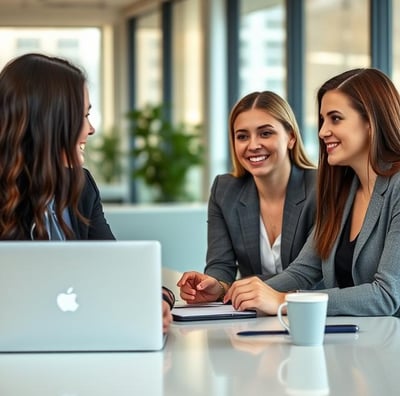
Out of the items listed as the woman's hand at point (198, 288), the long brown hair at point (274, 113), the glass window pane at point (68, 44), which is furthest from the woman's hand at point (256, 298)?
the glass window pane at point (68, 44)

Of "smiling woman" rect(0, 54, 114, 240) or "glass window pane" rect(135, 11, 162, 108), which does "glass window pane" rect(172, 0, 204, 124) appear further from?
"smiling woman" rect(0, 54, 114, 240)

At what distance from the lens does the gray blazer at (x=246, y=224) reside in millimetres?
2975

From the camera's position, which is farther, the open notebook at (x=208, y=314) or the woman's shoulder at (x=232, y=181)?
the woman's shoulder at (x=232, y=181)

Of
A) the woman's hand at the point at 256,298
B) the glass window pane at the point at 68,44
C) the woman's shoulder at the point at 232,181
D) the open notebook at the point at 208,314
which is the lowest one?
the open notebook at the point at 208,314

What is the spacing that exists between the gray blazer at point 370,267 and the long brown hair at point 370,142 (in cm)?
3

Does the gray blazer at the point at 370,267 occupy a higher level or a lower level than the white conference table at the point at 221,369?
higher

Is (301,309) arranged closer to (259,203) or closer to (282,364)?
(282,364)

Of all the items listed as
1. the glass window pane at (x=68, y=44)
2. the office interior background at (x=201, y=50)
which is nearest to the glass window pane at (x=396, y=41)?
the office interior background at (x=201, y=50)

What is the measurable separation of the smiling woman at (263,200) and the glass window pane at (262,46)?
4426 millimetres

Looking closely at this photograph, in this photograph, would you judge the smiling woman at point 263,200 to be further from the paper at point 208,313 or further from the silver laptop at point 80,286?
the silver laptop at point 80,286

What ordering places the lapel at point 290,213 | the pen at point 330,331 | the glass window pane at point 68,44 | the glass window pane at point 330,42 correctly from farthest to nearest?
the glass window pane at point 68,44 → the glass window pane at point 330,42 → the lapel at point 290,213 → the pen at point 330,331

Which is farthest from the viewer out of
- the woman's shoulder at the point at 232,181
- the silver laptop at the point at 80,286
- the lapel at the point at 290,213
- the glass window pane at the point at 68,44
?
the glass window pane at the point at 68,44

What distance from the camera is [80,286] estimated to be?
5.91ft

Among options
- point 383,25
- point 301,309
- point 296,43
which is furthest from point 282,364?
point 296,43
